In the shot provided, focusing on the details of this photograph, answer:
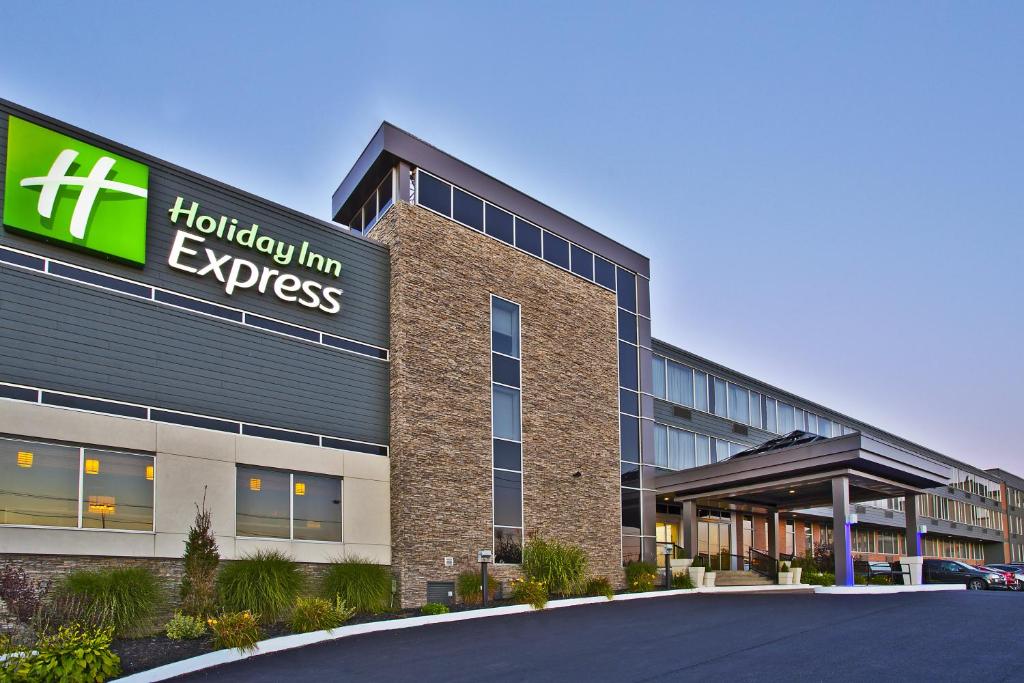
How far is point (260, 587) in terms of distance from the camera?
1952 cm

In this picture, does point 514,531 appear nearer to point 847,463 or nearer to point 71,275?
point 847,463

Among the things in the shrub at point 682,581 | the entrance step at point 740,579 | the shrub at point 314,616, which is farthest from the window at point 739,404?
the shrub at point 314,616

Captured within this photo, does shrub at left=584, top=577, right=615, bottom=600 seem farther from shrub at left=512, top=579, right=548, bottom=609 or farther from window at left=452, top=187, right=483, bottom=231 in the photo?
window at left=452, top=187, right=483, bottom=231

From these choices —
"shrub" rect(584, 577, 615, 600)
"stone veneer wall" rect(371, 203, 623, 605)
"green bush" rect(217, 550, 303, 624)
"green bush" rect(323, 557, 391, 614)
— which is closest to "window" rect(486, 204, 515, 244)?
"stone veneer wall" rect(371, 203, 623, 605)

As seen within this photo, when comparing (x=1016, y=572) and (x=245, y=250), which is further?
(x=1016, y=572)

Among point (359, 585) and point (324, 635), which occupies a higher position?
point (359, 585)

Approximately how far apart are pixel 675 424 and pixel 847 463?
10.8 meters

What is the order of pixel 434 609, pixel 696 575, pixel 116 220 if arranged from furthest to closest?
pixel 696 575, pixel 434 609, pixel 116 220

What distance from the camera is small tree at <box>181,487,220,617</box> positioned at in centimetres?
1823

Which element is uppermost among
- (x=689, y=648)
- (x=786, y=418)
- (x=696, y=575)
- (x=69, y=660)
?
(x=786, y=418)

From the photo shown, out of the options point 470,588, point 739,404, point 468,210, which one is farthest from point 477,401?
point 739,404

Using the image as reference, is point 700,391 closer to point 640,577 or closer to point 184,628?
point 640,577

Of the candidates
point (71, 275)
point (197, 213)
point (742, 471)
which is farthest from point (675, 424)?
point (71, 275)

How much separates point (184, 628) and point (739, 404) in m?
31.2
